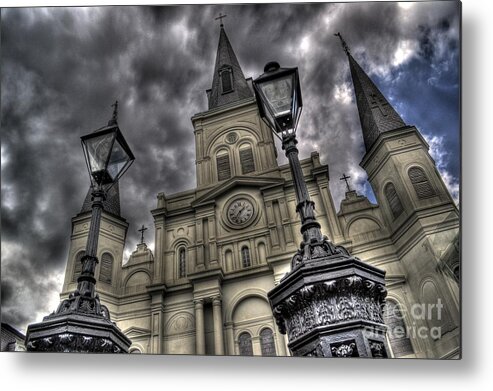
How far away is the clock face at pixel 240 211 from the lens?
5653mm

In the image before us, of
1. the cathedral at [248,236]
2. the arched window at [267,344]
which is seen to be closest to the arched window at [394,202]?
the cathedral at [248,236]

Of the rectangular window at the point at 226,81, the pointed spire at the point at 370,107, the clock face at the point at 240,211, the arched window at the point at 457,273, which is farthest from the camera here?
the clock face at the point at 240,211

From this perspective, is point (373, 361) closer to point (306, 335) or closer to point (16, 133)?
point (306, 335)

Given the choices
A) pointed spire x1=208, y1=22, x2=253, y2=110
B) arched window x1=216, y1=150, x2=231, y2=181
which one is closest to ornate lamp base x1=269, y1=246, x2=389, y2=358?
pointed spire x1=208, y1=22, x2=253, y2=110

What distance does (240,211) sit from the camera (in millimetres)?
5727

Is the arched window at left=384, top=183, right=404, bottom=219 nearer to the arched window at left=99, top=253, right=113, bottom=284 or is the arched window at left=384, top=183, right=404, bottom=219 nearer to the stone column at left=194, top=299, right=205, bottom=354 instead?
the stone column at left=194, top=299, right=205, bottom=354

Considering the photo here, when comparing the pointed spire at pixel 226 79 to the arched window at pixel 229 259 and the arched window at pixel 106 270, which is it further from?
the arched window at pixel 106 270

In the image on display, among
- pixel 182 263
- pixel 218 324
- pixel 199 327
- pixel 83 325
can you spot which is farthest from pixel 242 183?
pixel 83 325

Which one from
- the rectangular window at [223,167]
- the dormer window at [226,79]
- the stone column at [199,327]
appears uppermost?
the dormer window at [226,79]

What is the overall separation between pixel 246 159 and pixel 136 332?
293 centimetres

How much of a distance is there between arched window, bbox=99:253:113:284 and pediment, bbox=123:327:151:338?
0.81m

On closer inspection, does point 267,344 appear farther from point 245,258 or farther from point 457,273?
point 457,273

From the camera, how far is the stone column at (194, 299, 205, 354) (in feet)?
12.2

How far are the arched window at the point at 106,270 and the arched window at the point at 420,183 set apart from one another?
3660mm
